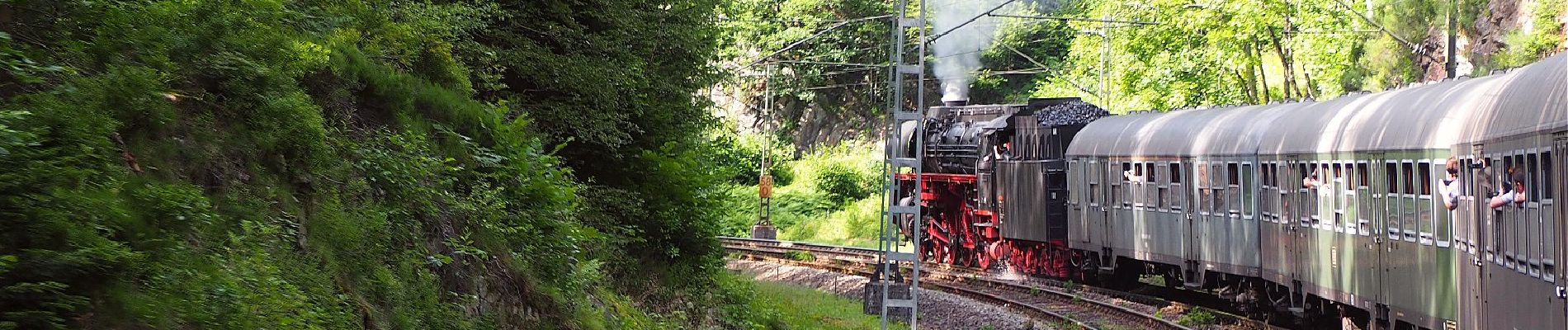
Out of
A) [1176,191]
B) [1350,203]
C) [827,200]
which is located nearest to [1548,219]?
[1350,203]

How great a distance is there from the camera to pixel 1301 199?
51.4 feet

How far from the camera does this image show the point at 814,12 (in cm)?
5600

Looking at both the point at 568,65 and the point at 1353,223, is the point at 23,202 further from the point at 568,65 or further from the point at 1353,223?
the point at 1353,223

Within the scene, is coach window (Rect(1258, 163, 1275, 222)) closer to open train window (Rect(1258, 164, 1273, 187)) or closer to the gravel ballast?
open train window (Rect(1258, 164, 1273, 187))

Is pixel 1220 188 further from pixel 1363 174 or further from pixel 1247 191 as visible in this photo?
pixel 1363 174

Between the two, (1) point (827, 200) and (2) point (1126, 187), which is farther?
(1) point (827, 200)

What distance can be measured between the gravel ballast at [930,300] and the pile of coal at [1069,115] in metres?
4.56

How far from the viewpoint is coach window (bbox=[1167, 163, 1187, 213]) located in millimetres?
19781

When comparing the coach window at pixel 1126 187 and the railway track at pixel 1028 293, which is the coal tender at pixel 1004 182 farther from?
the coach window at pixel 1126 187

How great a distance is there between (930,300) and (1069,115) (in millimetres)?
6252

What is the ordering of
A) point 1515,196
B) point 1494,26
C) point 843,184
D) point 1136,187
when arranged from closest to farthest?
1. point 1515,196
2. point 1136,187
3. point 1494,26
4. point 843,184

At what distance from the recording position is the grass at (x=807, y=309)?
17078 millimetres

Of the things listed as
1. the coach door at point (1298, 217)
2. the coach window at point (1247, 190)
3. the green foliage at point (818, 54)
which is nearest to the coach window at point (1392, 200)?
the coach door at point (1298, 217)

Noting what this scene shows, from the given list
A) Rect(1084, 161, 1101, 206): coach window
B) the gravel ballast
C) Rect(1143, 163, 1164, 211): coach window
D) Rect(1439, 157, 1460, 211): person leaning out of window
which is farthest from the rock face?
Rect(1439, 157, 1460, 211): person leaning out of window
